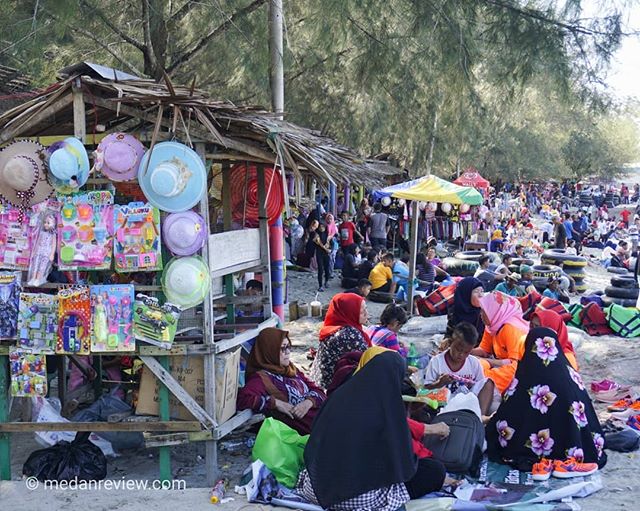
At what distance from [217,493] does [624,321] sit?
766cm

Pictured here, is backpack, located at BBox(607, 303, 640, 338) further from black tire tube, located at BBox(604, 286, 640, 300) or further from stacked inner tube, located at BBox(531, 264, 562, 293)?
stacked inner tube, located at BBox(531, 264, 562, 293)

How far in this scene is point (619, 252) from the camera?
19.7m

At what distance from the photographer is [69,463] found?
17.4 ft

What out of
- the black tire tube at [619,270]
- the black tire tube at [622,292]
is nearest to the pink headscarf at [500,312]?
the black tire tube at [622,292]

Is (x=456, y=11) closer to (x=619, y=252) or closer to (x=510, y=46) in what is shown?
(x=510, y=46)

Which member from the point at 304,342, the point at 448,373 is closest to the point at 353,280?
the point at 304,342

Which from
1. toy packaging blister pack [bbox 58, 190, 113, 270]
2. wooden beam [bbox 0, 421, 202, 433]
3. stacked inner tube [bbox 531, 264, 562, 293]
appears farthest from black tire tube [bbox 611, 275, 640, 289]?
toy packaging blister pack [bbox 58, 190, 113, 270]

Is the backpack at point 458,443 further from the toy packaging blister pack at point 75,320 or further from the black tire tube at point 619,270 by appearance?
the black tire tube at point 619,270

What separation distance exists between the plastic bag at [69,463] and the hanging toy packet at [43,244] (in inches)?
49.6

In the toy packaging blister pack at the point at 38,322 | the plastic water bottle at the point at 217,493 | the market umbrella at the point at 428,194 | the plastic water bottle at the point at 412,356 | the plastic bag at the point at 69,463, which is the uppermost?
the market umbrella at the point at 428,194

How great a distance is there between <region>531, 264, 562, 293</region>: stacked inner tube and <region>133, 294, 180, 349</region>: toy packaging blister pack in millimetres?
9295

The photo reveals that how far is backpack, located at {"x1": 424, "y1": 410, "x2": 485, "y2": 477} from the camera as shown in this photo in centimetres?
533

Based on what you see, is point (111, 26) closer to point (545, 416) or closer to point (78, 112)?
point (78, 112)

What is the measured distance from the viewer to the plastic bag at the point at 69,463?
5.27 m
